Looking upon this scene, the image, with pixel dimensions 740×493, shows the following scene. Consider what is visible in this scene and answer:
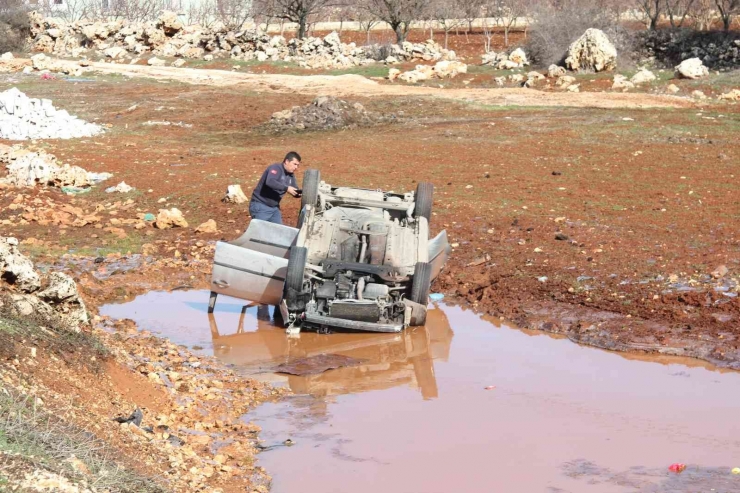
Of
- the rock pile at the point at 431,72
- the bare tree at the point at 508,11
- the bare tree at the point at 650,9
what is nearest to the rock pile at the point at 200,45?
the rock pile at the point at 431,72

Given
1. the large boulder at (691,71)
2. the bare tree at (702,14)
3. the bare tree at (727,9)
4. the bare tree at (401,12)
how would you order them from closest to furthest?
the large boulder at (691,71)
the bare tree at (727,9)
the bare tree at (702,14)
the bare tree at (401,12)

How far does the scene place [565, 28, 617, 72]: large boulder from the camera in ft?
128

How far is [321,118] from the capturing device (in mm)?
27234

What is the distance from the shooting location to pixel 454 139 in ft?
79.7

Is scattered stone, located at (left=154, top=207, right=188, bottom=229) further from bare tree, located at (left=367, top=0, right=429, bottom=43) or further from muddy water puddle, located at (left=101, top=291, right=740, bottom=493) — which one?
bare tree, located at (left=367, top=0, right=429, bottom=43)

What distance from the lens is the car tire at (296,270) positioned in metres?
10.4

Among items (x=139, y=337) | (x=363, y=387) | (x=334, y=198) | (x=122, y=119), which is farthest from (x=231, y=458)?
(x=122, y=119)

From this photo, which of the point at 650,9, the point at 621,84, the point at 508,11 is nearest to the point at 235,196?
the point at 621,84

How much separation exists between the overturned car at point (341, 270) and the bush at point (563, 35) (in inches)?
1217

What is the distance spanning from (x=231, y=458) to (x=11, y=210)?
1061cm

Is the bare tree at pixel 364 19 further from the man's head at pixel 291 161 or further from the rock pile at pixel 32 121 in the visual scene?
the man's head at pixel 291 161

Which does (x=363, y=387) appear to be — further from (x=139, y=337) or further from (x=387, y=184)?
(x=387, y=184)

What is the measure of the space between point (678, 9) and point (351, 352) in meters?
51.8

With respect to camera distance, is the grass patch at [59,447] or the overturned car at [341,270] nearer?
the grass patch at [59,447]
